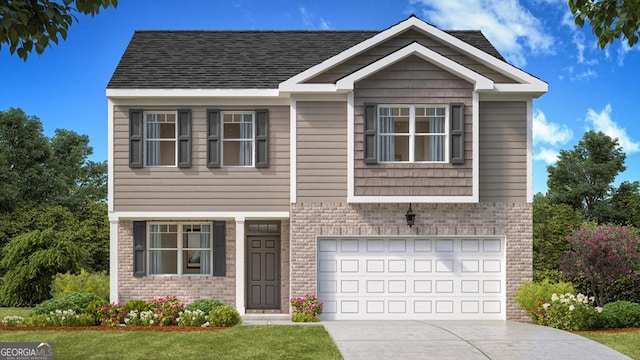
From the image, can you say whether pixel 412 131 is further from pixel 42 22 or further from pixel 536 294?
pixel 42 22

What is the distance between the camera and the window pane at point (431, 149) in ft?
56.2

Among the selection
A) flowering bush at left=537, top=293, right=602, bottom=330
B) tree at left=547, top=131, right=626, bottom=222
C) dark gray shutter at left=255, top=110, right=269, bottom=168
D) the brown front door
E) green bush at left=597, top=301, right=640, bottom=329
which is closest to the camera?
flowering bush at left=537, top=293, right=602, bottom=330

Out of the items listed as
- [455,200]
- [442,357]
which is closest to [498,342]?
[442,357]

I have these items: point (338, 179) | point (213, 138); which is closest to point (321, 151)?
point (338, 179)

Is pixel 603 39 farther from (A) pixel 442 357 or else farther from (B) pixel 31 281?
(B) pixel 31 281

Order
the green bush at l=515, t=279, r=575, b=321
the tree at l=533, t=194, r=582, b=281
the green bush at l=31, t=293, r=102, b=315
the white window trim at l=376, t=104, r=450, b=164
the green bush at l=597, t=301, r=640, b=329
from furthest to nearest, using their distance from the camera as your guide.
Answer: the tree at l=533, t=194, r=582, b=281, the white window trim at l=376, t=104, r=450, b=164, the green bush at l=515, t=279, r=575, b=321, the green bush at l=597, t=301, r=640, b=329, the green bush at l=31, t=293, r=102, b=315

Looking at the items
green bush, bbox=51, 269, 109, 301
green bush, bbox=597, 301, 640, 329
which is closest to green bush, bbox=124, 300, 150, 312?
green bush, bbox=51, 269, 109, 301

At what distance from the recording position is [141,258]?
18.3m

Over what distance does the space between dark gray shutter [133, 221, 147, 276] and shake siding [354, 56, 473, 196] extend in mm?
6065

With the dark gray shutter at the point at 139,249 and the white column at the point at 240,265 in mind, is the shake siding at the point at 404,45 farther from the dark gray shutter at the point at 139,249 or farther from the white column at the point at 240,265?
the dark gray shutter at the point at 139,249

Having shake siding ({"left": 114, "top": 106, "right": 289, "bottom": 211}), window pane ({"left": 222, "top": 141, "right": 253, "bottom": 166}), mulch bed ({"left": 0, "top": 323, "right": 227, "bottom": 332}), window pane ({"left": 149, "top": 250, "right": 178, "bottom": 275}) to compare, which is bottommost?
mulch bed ({"left": 0, "top": 323, "right": 227, "bottom": 332})

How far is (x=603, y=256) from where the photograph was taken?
63.1ft

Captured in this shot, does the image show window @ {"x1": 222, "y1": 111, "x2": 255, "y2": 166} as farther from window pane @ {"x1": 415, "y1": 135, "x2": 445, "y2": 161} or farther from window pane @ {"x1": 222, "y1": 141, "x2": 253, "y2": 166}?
window pane @ {"x1": 415, "y1": 135, "x2": 445, "y2": 161}

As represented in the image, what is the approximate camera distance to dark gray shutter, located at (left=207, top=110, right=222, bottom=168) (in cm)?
1805
